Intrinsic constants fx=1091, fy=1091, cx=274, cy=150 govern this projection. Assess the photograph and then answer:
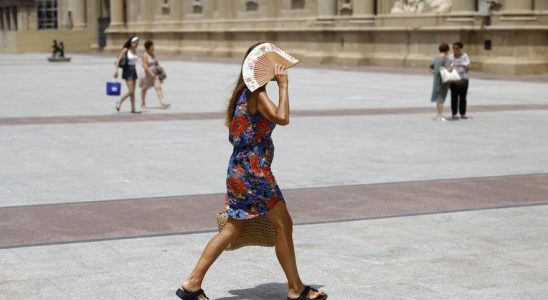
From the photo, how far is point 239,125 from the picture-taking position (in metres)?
6.97

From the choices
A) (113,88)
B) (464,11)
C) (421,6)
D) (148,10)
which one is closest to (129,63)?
(113,88)

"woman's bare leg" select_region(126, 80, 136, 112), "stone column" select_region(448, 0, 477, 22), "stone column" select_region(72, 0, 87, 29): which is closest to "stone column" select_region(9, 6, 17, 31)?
"stone column" select_region(72, 0, 87, 29)

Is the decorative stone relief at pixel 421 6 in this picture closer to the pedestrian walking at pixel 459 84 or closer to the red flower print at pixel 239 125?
the pedestrian walking at pixel 459 84

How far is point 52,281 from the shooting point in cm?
784

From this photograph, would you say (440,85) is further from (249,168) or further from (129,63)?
(249,168)

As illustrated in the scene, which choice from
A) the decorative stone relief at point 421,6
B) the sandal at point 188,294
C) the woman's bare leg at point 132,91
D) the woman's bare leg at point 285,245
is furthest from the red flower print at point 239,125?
the decorative stone relief at point 421,6

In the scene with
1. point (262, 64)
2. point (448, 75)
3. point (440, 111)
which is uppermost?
point (262, 64)

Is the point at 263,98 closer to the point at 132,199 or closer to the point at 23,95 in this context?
the point at 132,199

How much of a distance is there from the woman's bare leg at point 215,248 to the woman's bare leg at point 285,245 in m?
0.24

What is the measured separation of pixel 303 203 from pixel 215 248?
427cm

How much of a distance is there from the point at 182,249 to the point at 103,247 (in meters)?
0.66

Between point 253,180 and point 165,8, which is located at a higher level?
point 165,8

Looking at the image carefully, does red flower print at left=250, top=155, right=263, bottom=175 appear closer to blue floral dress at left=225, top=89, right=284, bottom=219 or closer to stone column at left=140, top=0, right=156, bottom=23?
blue floral dress at left=225, top=89, right=284, bottom=219

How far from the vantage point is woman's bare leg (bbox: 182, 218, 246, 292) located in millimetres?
7051
